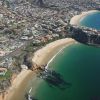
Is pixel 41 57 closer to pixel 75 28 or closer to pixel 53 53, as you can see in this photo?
pixel 53 53

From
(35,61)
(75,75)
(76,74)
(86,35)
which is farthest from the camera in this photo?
(86,35)

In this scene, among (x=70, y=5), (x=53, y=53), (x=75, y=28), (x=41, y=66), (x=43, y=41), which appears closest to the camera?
(x=41, y=66)

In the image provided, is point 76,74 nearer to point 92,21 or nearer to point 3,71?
point 3,71

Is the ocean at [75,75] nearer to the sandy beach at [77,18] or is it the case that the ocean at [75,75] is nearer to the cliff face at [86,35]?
the cliff face at [86,35]

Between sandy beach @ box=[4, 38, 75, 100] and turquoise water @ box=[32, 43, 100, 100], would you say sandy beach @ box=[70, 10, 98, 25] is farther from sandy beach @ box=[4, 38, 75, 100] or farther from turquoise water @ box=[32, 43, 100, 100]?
turquoise water @ box=[32, 43, 100, 100]

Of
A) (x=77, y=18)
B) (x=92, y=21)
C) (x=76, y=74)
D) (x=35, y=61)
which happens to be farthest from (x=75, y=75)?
(x=92, y=21)

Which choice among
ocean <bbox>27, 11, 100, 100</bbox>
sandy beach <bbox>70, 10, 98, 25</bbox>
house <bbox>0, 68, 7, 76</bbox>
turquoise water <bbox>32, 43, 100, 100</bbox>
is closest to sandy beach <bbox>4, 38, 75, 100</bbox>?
ocean <bbox>27, 11, 100, 100</bbox>

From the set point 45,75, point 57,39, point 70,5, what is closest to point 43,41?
point 57,39
